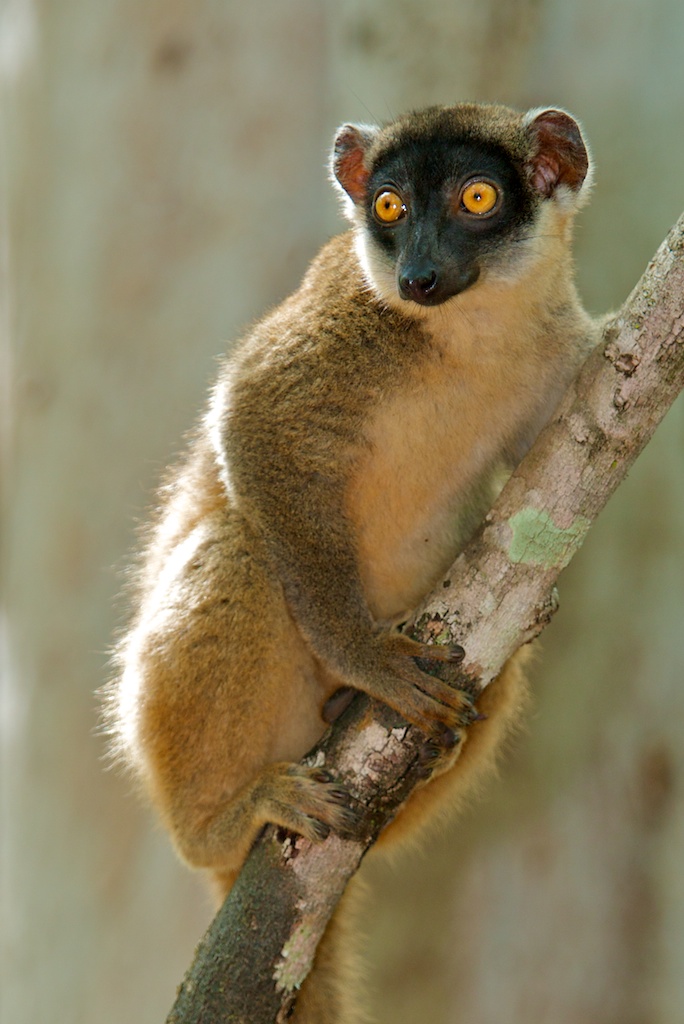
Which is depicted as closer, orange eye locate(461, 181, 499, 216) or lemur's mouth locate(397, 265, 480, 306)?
lemur's mouth locate(397, 265, 480, 306)

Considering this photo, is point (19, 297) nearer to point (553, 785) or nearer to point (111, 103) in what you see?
point (111, 103)

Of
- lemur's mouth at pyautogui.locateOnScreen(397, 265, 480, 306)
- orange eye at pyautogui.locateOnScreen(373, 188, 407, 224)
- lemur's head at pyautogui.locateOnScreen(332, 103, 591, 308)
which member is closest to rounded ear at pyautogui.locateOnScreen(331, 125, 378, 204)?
lemur's head at pyautogui.locateOnScreen(332, 103, 591, 308)

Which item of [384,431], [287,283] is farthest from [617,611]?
[287,283]

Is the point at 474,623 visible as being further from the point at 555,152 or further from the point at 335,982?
the point at 555,152

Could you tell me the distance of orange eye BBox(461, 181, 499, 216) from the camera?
3746 mm

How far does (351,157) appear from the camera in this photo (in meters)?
4.24

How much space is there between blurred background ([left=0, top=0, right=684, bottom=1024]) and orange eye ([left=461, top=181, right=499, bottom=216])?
1893 mm

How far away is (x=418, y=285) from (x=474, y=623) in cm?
115

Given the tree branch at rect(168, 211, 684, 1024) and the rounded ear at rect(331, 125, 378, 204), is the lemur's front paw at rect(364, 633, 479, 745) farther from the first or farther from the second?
the rounded ear at rect(331, 125, 378, 204)

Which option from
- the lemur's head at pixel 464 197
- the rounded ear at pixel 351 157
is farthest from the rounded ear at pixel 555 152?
the rounded ear at pixel 351 157

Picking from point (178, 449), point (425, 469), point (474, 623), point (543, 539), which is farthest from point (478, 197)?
point (178, 449)

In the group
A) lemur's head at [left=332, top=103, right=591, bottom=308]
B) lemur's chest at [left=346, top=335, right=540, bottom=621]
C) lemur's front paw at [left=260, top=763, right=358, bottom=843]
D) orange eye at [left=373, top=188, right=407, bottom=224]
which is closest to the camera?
lemur's front paw at [left=260, top=763, right=358, bottom=843]

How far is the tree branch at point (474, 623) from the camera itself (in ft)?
10.6

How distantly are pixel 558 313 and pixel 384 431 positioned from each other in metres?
0.88
